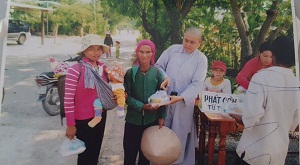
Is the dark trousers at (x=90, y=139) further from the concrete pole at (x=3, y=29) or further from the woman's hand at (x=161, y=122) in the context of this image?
the concrete pole at (x=3, y=29)

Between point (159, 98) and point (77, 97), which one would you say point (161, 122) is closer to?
point (159, 98)

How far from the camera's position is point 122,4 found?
1.54 m

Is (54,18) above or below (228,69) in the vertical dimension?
above

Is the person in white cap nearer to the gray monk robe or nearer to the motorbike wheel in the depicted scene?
the motorbike wheel

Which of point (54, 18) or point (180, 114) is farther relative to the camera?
point (180, 114)

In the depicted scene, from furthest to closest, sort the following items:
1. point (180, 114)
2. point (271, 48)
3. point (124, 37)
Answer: point (180, 114) → point (124, 37) → point (271, 48)

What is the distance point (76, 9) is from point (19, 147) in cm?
79

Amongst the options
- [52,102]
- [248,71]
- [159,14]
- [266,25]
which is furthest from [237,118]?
[52,102]

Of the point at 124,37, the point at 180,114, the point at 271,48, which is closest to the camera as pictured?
the point at 271,48

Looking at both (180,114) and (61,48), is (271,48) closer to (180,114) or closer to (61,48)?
(180,114)

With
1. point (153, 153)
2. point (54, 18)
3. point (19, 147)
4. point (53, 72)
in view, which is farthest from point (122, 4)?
point (19, 147)

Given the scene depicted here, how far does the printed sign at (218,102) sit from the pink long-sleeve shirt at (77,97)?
1.78 ft

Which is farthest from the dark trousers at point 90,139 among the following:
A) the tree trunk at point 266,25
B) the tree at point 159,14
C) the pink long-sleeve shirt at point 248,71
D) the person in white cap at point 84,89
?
the tree trunk at point 266,25

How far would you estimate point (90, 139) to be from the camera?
1.59 m
